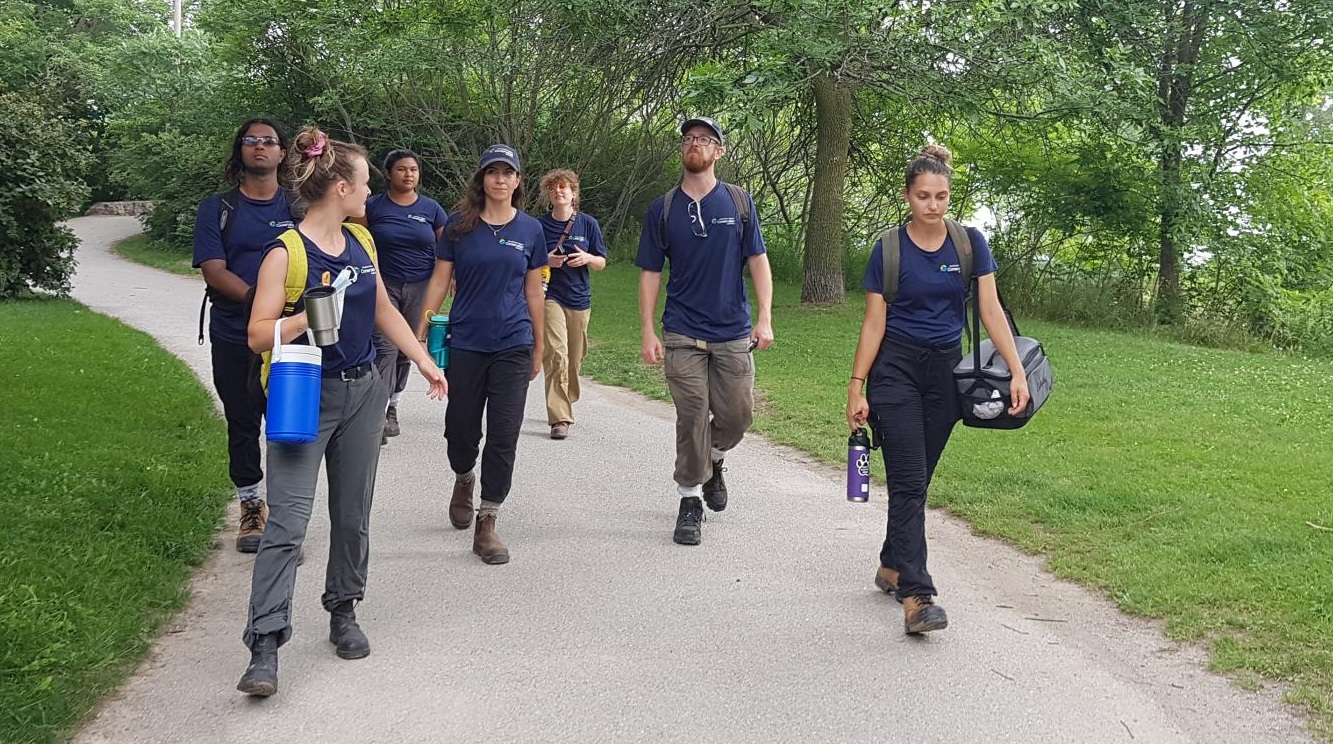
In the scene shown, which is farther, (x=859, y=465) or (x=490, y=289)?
(x=490, y=289)

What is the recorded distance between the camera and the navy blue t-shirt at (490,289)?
550 cm

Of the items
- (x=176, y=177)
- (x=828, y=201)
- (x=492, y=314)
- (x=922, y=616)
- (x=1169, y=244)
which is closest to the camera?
(x=922, y=616)

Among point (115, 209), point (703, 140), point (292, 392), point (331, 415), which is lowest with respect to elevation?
point (331, 415)

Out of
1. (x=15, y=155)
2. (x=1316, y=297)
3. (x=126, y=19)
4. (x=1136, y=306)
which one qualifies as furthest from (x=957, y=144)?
(x=126, y=19)

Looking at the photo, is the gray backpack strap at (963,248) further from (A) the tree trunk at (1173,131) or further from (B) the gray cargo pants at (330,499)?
(A) the tree trunk at (1173,131)

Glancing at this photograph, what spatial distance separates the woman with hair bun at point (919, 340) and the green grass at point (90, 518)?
2916 millimetres

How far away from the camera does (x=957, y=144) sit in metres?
22.1

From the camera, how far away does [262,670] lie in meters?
3.82

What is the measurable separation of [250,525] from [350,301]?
2.13 m

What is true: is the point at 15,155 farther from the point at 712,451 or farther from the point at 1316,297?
the point at 1316,297

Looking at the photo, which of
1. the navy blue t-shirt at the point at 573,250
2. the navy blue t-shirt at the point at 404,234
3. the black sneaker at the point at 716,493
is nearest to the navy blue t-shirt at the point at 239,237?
the navy blue t-shirt at the point at 404,234

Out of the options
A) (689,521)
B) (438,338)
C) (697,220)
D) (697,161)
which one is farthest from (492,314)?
(689,521)

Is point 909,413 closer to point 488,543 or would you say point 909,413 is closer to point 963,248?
point 963,248

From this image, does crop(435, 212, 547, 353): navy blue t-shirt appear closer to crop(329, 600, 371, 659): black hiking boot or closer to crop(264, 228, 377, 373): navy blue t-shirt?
crop(264, 228, 377, 373): navy blue t-shirt
